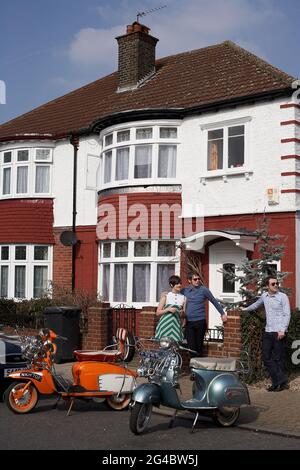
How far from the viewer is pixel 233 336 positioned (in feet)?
33.1

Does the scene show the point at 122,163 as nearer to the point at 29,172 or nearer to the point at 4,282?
the point at 29,172

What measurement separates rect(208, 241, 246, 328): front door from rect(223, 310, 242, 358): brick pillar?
457cm

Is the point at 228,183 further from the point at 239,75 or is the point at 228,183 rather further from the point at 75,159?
the point at 75,159

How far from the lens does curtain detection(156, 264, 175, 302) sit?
15758 millimetres

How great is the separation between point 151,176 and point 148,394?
31.8 ft

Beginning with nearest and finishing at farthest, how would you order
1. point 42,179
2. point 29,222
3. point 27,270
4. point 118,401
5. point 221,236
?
point 118,401 < point 221,236 < point 27,270 < point 29,222 < point 42,179

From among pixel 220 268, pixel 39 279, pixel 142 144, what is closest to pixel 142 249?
pixel 220 268

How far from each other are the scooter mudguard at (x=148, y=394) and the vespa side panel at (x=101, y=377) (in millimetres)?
1182

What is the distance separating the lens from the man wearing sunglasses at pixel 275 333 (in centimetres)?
952

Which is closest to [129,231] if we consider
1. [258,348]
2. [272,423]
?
[258,348]

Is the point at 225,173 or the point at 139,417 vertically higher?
the point at 225,173

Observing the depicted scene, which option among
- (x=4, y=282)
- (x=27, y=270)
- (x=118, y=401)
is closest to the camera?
(x=118, y=401)
